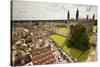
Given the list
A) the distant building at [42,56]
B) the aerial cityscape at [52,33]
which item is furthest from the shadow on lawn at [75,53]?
the distant building at [42,56]

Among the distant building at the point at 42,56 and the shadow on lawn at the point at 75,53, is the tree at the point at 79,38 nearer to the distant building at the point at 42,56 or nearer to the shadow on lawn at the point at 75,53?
the shadow on lawn at the point at 75,53

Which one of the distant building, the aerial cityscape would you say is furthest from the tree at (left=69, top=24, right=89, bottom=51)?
the distant building

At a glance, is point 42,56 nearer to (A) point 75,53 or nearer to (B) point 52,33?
(B) point 52,33

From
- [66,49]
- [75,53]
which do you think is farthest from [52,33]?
[75,53]


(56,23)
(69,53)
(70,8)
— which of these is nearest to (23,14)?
(56,23)

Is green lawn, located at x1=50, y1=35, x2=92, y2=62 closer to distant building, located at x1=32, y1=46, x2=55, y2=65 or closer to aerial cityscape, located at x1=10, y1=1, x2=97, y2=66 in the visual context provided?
aerial cityscape, located at x1=10, y1=1, x2=97, y2=66

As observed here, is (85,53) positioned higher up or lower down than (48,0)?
lower down
